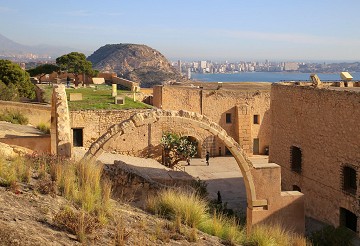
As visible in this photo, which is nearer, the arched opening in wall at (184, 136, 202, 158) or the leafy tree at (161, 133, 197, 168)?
the leafy tree at (161, 133, 197, 168)

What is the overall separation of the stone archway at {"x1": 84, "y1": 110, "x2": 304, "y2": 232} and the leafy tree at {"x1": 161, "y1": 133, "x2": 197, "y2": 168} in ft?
46.9

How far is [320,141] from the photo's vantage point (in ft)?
55.4

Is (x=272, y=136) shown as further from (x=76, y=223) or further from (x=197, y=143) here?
(x=76, y=223)

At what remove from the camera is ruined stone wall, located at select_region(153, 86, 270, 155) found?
29766 mm

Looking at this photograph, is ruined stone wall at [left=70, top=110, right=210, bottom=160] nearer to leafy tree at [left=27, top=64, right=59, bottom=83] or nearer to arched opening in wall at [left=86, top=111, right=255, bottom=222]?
arched opening in wall at [left=86, top=111, right=255, bottom=222]

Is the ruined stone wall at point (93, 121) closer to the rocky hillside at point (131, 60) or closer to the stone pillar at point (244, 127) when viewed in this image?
the stone pillar at point (244, 127)

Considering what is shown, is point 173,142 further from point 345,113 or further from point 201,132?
point 345,113

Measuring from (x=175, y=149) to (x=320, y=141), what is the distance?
10903mm

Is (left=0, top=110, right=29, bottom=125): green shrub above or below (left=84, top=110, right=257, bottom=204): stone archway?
below

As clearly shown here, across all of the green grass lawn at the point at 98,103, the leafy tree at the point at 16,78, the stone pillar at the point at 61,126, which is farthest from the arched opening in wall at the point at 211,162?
the leafy tree at the point at 16,78

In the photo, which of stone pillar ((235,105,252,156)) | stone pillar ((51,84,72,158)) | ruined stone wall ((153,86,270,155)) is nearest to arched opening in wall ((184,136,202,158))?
ruined stone wall ((153,86,270,155))

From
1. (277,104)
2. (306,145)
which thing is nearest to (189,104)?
(277,104)

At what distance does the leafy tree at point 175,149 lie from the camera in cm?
2577

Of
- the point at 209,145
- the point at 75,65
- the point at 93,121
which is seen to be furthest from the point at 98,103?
the point at 75,65
